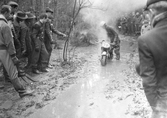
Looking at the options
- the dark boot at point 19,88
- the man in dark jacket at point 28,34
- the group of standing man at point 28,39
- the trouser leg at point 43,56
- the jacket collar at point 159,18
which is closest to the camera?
the jacket collar at point 159,18

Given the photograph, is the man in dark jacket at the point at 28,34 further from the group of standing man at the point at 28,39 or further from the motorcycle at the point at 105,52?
the motorcycle at the point at 105,52

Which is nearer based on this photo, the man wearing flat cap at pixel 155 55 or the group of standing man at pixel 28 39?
the man wearing flat cap at pixel 155 55

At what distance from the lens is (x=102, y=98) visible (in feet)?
16.6

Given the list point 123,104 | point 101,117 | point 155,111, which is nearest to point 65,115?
point 101,117

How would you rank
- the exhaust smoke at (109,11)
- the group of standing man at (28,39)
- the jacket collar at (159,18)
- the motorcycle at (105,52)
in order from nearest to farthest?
the jacket collar at (159,18), the group of standing man at (28,39), the motorcycle at (105,52), the exhaust smoke at (109,11)

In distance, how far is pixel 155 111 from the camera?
86.0 inches

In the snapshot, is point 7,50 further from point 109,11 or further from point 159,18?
point 109,11

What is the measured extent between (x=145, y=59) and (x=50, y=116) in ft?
9.59

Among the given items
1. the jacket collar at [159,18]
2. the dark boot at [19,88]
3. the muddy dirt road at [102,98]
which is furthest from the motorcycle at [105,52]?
the jacket collar at [159,18]

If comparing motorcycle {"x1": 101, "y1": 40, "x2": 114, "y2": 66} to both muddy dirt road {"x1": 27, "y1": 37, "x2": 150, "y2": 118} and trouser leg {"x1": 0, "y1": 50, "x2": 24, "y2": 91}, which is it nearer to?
muddy dirt road {"x1": 27, "y1": 37, "x2": 150, "y2": 118}

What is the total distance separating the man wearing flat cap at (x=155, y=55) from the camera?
204 cm

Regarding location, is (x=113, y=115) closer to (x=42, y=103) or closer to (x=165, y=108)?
(x=42, y=103)

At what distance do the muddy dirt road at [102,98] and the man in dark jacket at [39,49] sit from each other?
1527 millimetres

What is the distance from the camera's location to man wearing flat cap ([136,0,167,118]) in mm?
2041
